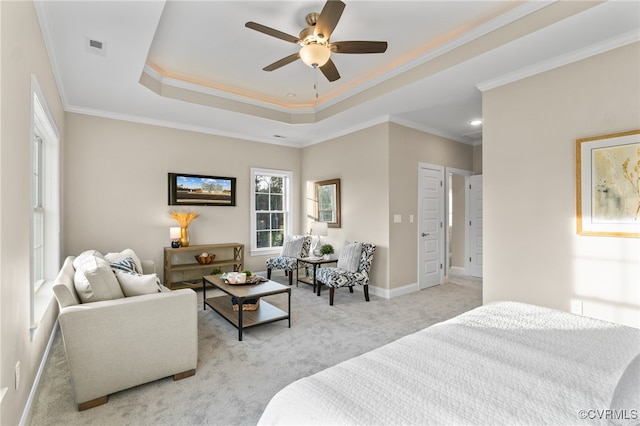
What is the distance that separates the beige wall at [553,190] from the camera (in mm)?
2617

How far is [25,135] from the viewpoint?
6.53ft

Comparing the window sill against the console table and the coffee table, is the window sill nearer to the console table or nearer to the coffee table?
the console table

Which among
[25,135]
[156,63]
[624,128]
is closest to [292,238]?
[156,63]

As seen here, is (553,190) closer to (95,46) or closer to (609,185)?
(609,185)

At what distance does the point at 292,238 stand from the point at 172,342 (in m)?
3.52

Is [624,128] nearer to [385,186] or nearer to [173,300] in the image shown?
[385,186]

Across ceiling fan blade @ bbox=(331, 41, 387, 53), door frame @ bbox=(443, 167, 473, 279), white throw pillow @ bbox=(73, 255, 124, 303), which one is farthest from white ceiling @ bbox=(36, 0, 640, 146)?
white throw pillow @ bbox=(73, 255, 124, 303)

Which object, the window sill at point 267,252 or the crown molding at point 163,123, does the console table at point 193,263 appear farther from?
the crown molding at point 163,123

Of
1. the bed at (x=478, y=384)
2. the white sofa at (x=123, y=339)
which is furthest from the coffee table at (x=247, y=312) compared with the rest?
the bed at (x=478, y=384)

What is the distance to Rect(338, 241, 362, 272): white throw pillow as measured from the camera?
459 centimetres

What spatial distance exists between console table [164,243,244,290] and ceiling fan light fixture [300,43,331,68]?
345 cm

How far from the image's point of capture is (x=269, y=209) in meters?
6.18

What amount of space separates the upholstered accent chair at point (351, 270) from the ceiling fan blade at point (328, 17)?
2.93 metres
